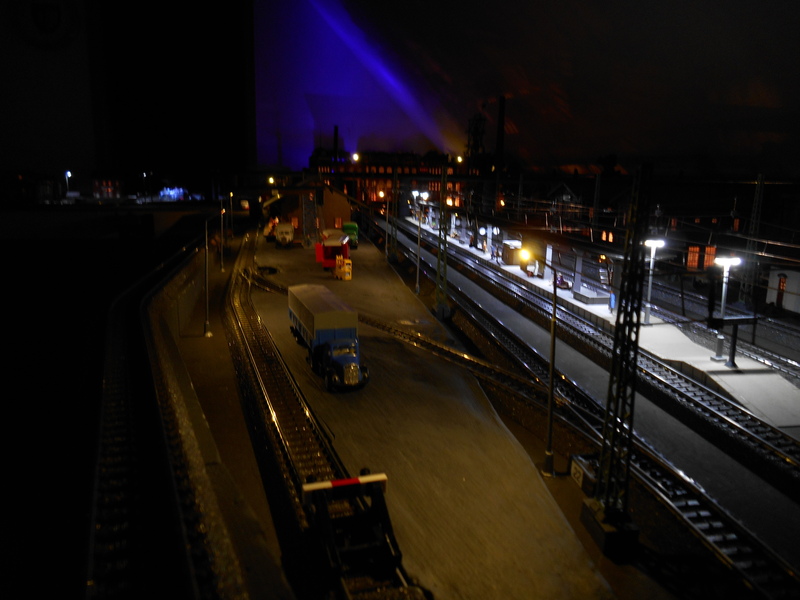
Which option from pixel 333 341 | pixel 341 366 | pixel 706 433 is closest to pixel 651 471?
pixel 706 433

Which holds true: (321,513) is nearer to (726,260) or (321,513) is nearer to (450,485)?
(450,485)

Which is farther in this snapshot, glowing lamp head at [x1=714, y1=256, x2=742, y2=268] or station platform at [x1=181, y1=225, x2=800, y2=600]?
glowing lamp head at [x1=714, y1=256, x2=742, y2=268]

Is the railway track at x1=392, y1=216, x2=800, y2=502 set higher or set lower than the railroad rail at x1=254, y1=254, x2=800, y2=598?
higher

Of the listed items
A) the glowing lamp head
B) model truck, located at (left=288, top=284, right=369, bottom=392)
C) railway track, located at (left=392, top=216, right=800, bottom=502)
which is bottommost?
railway track, located at (left=392, top=216, right=800, bottom=502)

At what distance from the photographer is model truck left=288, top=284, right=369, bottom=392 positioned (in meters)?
13.0

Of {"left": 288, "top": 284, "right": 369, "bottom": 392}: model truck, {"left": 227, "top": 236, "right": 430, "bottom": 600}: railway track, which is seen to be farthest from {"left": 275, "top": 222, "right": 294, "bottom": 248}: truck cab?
{"left": 227, "top": 236, "right": 430, "bottom": 600}: railway track

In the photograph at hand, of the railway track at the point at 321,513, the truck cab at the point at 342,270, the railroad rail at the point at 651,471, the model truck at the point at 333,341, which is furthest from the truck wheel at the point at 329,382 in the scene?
the truck cab at the point at 342,270

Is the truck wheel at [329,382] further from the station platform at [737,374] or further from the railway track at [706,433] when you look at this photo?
the station platform at [737,374]

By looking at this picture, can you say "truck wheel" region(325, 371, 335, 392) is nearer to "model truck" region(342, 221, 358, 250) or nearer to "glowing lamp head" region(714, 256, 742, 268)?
"glowing lamp head" region(714, 256, 742, 268)

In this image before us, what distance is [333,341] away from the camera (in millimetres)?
13430

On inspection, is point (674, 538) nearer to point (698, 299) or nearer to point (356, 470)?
point (356, 470)

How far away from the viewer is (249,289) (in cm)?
2273

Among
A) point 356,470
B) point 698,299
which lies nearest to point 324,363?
point 356,470

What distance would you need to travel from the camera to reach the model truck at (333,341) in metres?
13.0
